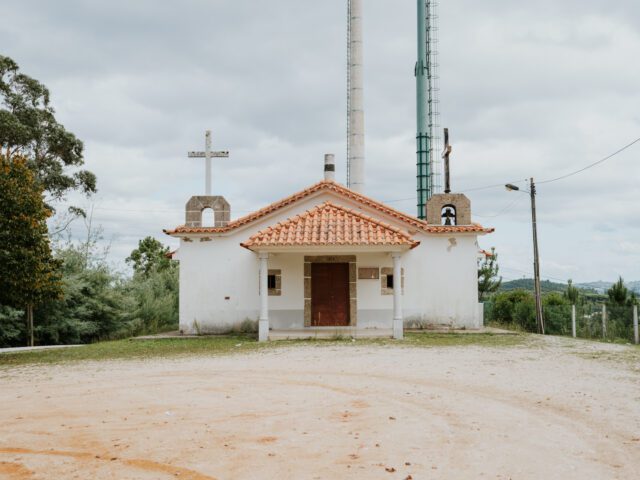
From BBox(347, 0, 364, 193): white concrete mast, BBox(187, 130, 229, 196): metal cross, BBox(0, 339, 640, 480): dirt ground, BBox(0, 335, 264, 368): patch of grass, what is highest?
BBox(347, 0, 364, 193): white concrete mast

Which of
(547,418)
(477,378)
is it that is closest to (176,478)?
(547,418)

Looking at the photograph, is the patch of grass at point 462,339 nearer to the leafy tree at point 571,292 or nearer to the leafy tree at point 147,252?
the leafy tree at point 571,292

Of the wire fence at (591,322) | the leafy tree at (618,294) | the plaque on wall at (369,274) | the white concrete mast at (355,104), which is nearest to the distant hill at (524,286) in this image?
the leafy tree at (618,294)

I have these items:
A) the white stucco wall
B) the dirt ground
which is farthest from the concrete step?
the dirt ground

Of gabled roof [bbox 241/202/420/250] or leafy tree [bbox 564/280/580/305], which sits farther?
leafy tree [bbox 564/280/580/305]

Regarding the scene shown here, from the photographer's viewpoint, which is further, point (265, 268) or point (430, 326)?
point (430, 326)

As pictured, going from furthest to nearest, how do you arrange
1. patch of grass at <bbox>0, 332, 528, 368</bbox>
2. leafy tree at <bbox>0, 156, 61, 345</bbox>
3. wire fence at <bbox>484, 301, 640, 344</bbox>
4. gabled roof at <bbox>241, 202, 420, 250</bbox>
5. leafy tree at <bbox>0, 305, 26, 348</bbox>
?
wire fence at <bbox>484, 301, 640, 344</bbox>, leafy tree at <bbox>0, 305, 26, 348</bbox>, gabled roof at <bbox>241, 202, 420, 250</bbox>, patch of grass at <bbox>0, 332, 528, 368</bbox>, leafy tree at <bbox>0, 156, 61, 345</bbox>

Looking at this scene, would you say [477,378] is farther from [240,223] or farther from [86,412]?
[240,223]

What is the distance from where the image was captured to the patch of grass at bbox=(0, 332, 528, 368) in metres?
14.5

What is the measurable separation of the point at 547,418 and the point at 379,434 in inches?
88.2

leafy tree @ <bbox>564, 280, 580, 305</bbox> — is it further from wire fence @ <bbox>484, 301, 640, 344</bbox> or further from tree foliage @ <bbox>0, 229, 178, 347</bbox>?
tree foliage @ <bbox>0, 229, 178, 347</bbox>

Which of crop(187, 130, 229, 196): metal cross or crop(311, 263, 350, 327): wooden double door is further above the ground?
crop(187, 130, 229, 196): metal cross

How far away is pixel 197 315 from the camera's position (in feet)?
65.4

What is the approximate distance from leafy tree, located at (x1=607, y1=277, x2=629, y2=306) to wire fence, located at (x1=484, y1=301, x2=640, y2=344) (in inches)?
93.2
